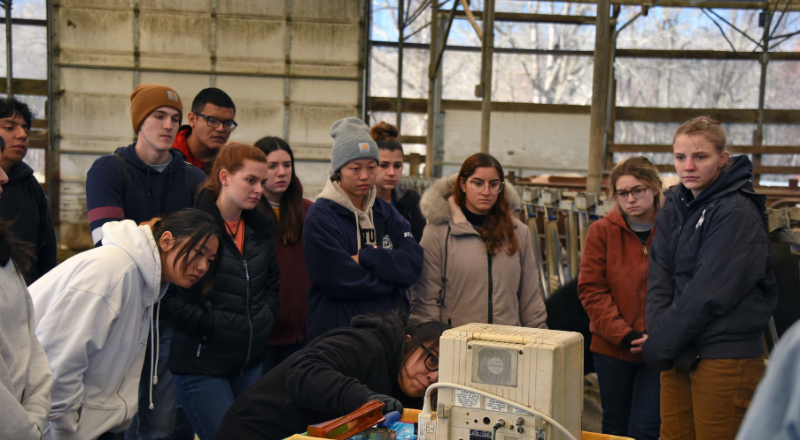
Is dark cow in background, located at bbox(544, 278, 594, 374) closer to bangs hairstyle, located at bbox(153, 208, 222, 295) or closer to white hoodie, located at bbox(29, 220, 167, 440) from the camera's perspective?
bangs hairstyle, located at bbox(153, 208, 222, 295)

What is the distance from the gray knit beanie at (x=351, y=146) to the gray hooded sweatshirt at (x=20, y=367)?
4.42ft

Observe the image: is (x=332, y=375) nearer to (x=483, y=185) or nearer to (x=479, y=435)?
(x=479, y=435)

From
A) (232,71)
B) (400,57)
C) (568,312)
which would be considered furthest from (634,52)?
(568,312)

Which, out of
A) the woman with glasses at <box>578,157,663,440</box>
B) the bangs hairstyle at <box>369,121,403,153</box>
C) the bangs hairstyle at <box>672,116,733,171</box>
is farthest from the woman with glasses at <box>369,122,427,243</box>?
the bangs hairstyle at <box>672,116,733,171</box>

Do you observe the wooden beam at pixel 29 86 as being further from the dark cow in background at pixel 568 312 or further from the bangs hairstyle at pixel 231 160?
the bangs hairstyle at pixel 231 160

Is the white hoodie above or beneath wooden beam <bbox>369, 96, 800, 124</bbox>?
beneath

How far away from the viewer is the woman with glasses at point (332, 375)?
1.64m

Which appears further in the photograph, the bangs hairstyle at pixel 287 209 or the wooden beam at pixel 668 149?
the wooden beam at pixel 668 149

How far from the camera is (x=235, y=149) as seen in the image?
247 centimetres

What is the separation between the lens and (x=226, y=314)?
7.38 ft

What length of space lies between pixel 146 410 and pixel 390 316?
1.22 meters

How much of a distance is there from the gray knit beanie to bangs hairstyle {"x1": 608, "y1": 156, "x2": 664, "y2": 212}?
3.49 ft

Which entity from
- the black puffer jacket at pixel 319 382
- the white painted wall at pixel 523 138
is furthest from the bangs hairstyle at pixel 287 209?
the white painted wall at pixel 523 138

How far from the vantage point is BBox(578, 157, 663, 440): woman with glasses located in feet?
8.90
